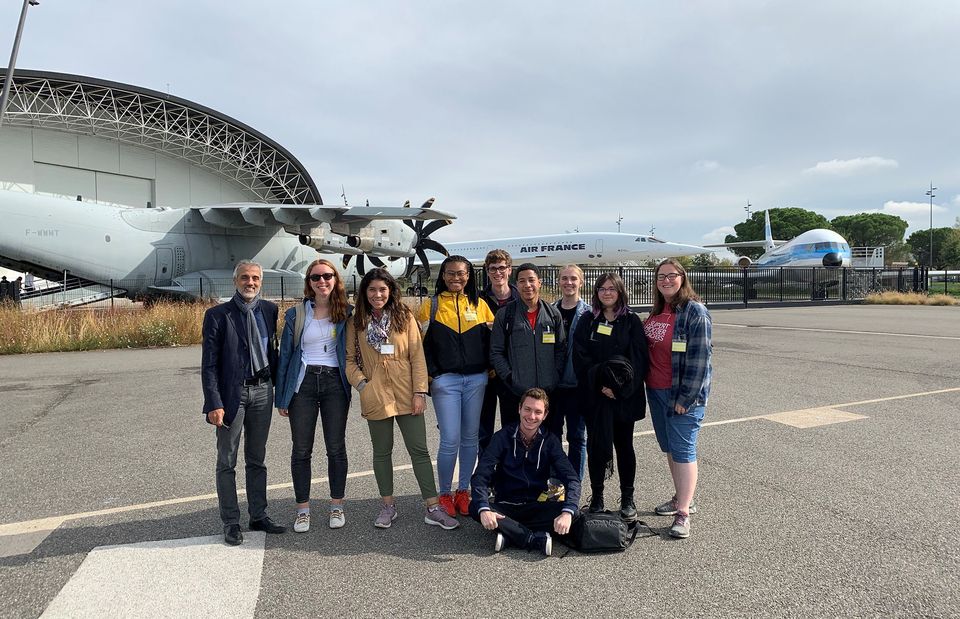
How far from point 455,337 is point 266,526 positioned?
1.75 meters

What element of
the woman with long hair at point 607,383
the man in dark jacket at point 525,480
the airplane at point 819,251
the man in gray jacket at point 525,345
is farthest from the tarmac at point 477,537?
the airplane at point 819,251

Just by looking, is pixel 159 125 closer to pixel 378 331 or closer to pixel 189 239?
pixel 189 239

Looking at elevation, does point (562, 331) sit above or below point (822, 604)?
above

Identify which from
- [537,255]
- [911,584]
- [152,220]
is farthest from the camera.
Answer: [537,255]

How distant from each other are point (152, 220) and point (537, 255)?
81.4 ft

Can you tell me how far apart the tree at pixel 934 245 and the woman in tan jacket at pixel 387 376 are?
8476cm


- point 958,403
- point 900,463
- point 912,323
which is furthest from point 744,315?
point 900,463

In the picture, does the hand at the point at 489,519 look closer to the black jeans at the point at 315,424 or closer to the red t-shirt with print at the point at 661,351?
the black jeans at the point at 315,424

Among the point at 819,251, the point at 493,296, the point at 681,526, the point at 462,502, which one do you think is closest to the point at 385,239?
the point at 493,296

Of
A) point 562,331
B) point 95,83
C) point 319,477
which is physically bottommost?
point 319,477

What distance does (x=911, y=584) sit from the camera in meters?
2.79

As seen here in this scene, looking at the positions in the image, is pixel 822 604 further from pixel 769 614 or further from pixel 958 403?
pixel 958 403

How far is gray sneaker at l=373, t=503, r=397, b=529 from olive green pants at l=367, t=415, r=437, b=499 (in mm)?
95

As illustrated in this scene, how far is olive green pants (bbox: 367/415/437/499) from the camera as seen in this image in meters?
3.74
